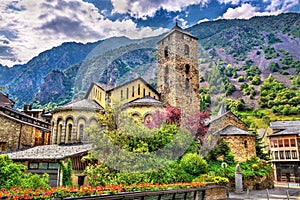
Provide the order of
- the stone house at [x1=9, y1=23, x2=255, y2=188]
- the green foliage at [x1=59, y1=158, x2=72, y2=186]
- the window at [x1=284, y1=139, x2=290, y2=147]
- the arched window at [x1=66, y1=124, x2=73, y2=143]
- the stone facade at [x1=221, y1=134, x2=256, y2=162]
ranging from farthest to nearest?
the window at [x1=284, y1=139, x2=290, y2=147]
the arched window at [x1=66, y1=124, x2=73, y2=143]
the stone facade at [x1=221, y1=134, x2=256, y2=162]
the stone house at [x1=9, y1=23, x2=255, y2=188]
the green foliage at [x1=59, y1=158, x2=72, y2=186]

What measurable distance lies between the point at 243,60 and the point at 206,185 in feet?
385

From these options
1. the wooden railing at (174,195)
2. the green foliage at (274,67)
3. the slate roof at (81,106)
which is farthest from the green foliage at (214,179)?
the green foliage at (274,67)

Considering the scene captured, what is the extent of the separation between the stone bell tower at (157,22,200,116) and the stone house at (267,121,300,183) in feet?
64.3

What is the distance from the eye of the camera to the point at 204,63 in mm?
43062

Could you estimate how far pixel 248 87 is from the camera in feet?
326

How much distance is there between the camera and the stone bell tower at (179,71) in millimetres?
34550

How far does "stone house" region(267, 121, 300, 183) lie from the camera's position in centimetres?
4278

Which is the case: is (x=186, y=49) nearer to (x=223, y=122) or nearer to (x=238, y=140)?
(x=223, y=122)

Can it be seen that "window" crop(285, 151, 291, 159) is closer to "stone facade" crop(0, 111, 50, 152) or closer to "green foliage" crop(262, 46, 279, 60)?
"stone facade" crop(0, 111, 50, 152)

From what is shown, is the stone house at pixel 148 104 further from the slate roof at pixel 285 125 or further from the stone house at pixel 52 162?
the slate roof at pixel 285 125

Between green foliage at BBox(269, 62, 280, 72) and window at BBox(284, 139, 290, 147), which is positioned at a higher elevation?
green foliage at BBox(269, 62, 280, 72)

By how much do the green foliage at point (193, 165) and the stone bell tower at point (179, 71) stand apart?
45.6 ft

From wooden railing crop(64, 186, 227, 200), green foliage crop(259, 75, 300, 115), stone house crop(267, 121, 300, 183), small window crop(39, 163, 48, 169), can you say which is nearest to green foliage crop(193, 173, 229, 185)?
wooden railing crop(64, 186, 227, 200)

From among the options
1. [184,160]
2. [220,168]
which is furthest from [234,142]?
[184,160]
